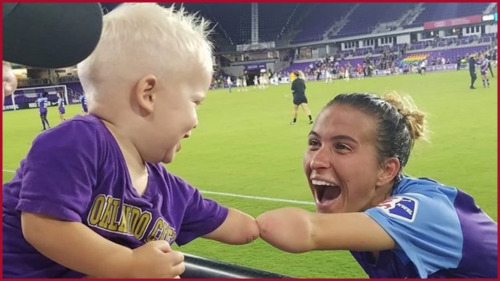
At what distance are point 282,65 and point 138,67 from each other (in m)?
43.7

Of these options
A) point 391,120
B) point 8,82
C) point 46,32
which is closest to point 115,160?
point 8,82

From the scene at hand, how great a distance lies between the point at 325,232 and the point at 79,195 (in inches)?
20.9

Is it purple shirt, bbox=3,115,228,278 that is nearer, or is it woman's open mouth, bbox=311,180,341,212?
purple shirt, bbox=3,115,228,278

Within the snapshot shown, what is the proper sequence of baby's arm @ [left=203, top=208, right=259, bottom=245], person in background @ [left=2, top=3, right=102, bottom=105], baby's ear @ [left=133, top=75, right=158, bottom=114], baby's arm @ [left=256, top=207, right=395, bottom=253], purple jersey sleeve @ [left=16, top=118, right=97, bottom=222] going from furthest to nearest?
baby's arm @ [left=203, top=208, right=259, bottom=245]
baby's arm @ [left=256, top=207, right=395, bottom=253]
baby's ear @ [left=133, top=75, right=158, bottom=114]
purple jersey sleeve @ [left=16, top=118, right=97, bottom=222]
person in background @ [left=2, top=3, right=102, bottom=105]

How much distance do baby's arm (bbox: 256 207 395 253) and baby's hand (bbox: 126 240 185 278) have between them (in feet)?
0.97

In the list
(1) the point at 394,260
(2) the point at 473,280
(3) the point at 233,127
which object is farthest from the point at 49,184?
(3) the point at 233,127

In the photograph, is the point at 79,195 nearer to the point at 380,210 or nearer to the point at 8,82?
the point at 8,82

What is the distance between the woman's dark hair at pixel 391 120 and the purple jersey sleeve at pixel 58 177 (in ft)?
2.73

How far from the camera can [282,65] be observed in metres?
44.4

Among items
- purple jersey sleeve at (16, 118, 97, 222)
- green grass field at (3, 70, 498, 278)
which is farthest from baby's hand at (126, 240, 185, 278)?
green grass field at (3, 70, 498, 278)

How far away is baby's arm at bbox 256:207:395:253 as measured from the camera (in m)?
1.30

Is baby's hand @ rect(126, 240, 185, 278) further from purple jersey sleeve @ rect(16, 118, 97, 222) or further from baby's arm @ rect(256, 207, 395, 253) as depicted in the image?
baby's arm @ rect(256, 207, 395, 253)

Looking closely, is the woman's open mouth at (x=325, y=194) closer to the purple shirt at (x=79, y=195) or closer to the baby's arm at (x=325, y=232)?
the baby's arm at (x=325, y=232)

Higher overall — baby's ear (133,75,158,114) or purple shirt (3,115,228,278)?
baby's ear (133,75,158,114)
